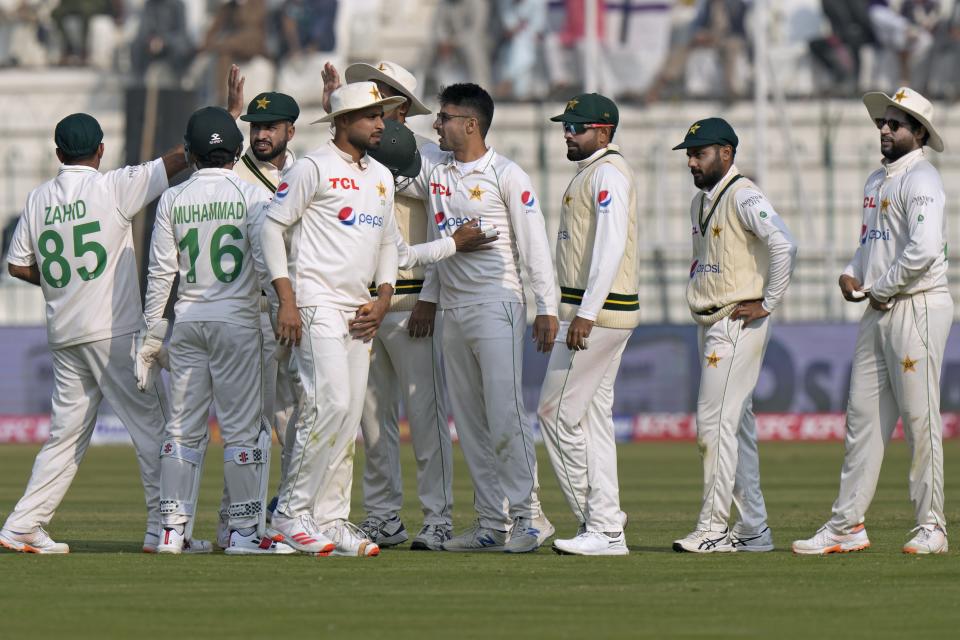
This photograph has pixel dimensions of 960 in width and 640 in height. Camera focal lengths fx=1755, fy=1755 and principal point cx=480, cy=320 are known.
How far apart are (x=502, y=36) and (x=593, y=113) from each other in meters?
18.6

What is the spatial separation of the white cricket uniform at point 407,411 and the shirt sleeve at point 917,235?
8.71 feet

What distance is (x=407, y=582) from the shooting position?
840 centimetres

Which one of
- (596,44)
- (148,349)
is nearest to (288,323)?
(148,349)

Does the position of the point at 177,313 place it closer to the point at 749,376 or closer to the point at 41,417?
the point at 749,376

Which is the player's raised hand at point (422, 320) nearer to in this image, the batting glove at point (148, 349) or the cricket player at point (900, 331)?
the batting glove at point (148, 349)

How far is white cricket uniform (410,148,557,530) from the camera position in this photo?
10.1 metres

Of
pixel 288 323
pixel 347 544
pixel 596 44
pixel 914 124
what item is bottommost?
pixel 347 544

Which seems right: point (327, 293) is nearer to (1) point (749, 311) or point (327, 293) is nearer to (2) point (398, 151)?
(2) point (398, 151)

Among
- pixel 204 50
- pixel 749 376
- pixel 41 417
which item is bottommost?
pixel 41 417

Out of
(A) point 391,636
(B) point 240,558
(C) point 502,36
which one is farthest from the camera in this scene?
(C) point 502,36

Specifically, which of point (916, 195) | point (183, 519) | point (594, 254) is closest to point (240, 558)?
point (183, 519)

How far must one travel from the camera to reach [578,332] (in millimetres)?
9609

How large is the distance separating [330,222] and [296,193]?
27 centimetres

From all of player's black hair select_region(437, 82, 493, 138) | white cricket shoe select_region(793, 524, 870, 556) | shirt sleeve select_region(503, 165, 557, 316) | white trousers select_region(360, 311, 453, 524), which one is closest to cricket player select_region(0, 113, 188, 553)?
white trousers select_region(360, 311, 453, 524)
